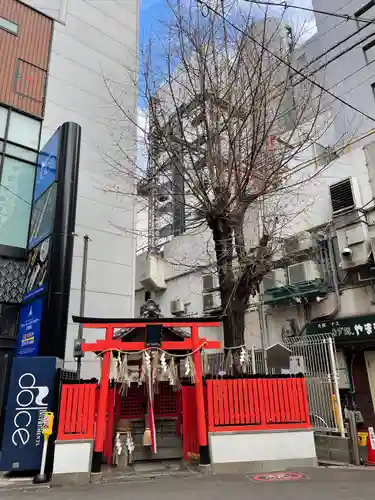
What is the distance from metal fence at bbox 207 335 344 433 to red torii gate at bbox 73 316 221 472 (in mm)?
995

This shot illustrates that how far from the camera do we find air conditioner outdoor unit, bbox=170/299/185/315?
18609 mm

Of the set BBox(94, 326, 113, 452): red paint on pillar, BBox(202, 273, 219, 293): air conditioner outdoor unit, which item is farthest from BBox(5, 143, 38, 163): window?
BBox(202, 273, 219, 293): air conditioner outdoor unit

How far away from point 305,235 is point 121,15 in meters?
12.4

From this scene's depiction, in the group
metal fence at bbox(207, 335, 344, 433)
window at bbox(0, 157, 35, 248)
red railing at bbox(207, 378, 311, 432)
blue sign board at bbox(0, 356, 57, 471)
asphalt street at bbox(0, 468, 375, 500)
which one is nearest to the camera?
asphalt street at bbox(0, 468, 375, 500)

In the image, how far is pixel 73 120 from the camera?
1385 cm

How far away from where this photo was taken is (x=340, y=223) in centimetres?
1336

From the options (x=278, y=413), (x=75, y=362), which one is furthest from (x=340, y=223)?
(x=75, y=362)

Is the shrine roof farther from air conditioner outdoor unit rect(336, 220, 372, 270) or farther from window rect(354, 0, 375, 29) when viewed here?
window rect(354, 0, 375, 29)

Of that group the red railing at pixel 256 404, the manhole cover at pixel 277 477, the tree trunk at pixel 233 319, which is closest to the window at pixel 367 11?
the tree trunk at pixel 233 319

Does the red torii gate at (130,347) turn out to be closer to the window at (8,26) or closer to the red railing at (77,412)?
the red railing at (77,412)

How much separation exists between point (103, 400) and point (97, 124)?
10.6 meters

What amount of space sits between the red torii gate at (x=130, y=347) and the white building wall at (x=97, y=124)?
12.7 ft

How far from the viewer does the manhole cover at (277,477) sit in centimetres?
671

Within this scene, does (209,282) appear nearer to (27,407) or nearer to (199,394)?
(199,394)
